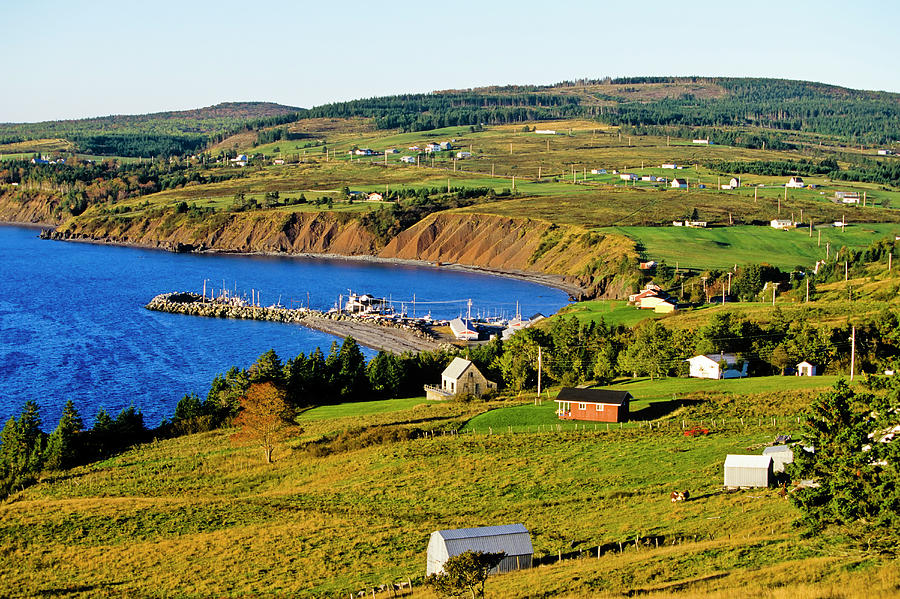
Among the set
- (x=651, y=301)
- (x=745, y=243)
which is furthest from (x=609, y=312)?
(x=745, y=243)

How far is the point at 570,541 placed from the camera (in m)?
26.2

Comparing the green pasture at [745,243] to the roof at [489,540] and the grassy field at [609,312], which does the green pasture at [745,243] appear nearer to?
the grassy field at [609,312]

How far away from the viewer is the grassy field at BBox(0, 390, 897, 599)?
23.0m

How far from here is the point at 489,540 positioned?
79.8ft

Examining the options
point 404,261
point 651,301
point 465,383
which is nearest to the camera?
point 465,383

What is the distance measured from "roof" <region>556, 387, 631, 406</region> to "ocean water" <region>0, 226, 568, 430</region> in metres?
26.5

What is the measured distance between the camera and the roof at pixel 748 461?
2953 cm

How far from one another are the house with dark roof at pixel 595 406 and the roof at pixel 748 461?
11.1 meters

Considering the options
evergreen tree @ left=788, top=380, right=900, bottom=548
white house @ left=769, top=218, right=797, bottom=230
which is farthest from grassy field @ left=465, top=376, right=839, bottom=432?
white house @ left=769, top=218, right=797, bottom=230

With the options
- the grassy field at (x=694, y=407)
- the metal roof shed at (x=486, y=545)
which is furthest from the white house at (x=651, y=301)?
the metal roof shed at (x=486, y=545)

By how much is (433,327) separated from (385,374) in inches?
1233

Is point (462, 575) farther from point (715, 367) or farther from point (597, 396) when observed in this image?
point (715, 367)

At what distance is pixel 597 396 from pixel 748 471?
1282 cm

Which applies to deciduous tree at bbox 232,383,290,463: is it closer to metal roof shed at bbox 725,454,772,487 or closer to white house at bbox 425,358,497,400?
white house at bbox 425,358,497,400
